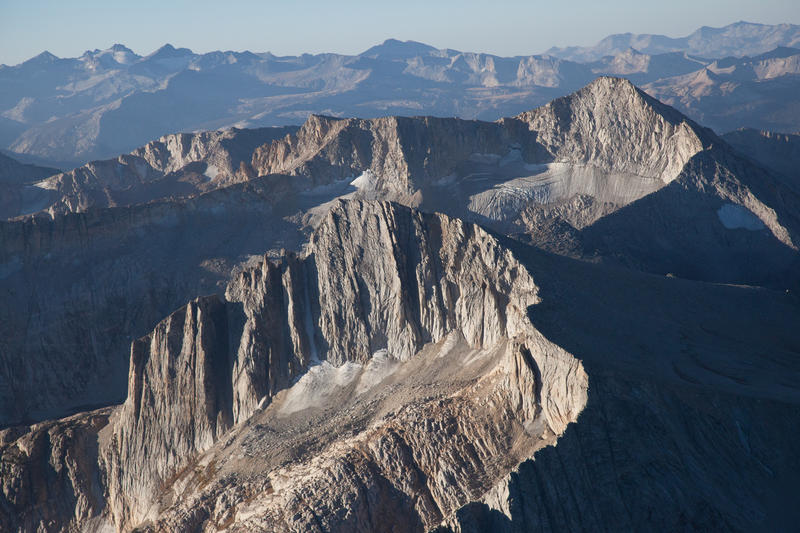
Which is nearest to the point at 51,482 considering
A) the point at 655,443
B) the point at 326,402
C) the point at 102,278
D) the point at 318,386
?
the point at 318,386

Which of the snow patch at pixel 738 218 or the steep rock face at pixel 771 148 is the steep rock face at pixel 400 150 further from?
the steep rock face at pixel 771 148

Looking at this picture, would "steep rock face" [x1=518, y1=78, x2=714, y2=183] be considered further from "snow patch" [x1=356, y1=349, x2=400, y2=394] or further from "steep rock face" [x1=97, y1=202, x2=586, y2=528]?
"snow patch" [x1=356, y1=349, x2=400, y2=394]

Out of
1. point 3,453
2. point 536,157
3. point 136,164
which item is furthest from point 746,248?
point 136,164

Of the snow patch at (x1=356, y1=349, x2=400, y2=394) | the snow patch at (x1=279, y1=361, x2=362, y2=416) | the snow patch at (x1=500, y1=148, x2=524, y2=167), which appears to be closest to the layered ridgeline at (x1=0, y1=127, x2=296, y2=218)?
the snow patch at (x1=500, y1=148, x2=524, y2=167)

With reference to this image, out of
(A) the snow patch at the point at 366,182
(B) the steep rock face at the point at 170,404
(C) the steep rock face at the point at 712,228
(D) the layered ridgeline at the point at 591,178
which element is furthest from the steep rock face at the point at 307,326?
(A) the snow patch at the point at 366,182

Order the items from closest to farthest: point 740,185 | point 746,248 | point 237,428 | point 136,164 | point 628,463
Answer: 1. point 628,463
2. point 237,428
3. point 746,248
4. point 740,185
5. point 136,164

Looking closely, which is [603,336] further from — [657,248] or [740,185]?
[740,185]
